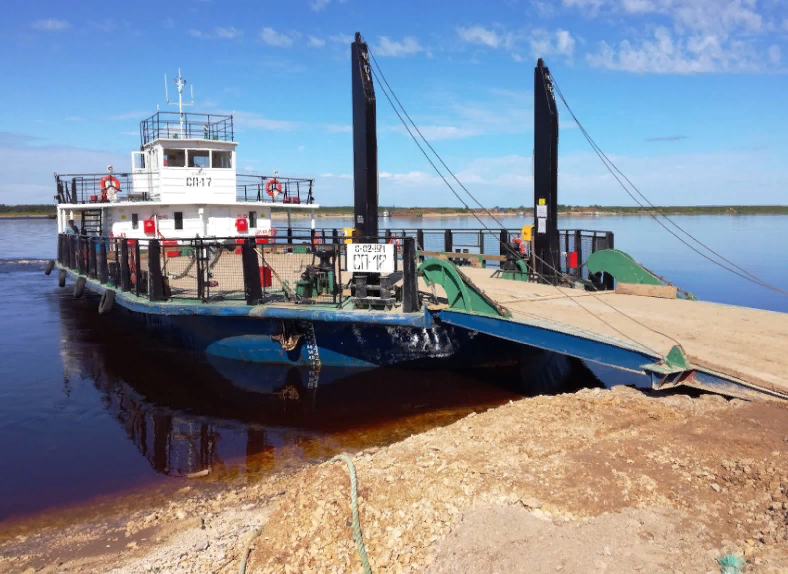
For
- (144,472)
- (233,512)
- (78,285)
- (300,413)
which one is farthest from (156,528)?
(78,285)

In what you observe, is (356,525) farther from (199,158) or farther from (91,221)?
(91,221)

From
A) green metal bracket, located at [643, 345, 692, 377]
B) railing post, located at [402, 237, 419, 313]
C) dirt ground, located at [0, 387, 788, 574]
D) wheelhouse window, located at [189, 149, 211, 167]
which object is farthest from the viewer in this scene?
wheelhouse window, located at [189, 149, 211, 167]

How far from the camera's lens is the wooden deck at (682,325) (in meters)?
6.70

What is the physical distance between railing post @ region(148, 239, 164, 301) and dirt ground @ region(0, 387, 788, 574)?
5368mm

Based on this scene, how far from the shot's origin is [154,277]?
1135cm

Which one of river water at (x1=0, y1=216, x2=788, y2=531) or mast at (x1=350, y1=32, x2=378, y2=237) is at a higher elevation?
mast at (x1=350, y1=32, x2=378, y2=237)

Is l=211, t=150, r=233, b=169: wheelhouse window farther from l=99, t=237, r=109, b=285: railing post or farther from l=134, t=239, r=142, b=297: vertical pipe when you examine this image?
l=134, t=239, r=142, b=297: vertical pipe

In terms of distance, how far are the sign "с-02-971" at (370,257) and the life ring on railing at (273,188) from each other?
10.5 metres

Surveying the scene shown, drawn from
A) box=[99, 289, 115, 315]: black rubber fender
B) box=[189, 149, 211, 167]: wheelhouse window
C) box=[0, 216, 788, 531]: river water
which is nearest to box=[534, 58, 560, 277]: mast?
box=[0, 216, 788, 531]: river water

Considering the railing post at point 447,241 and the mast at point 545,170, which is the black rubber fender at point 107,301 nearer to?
the mast at point 545,170

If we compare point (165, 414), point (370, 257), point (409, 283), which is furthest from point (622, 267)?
point (165, 414)

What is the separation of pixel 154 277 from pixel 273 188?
8.64 meters

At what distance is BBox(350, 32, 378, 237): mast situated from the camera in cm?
1338

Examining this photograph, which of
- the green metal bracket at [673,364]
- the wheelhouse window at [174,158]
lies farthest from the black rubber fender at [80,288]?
the green metal bracket at [673,364]
